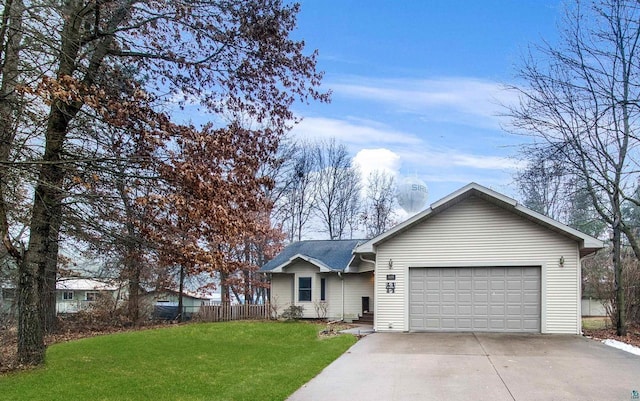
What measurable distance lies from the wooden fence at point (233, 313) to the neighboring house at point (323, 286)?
92 cm

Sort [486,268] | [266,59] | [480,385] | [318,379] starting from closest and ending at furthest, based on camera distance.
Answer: [480,385] < [318,379] < [266,59] < [486,268]

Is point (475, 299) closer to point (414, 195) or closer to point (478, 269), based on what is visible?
point (478, 269)

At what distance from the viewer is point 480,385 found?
7801mm

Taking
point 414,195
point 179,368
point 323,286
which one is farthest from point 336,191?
point 179,368

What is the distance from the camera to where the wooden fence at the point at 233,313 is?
914 inches

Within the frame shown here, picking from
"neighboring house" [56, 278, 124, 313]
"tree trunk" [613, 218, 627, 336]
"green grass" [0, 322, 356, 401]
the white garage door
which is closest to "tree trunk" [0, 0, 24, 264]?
"green grass" [0, 322, 356, 401]

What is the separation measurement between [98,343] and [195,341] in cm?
269

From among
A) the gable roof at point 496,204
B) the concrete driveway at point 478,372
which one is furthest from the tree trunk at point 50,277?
the gable roof at point 496,204

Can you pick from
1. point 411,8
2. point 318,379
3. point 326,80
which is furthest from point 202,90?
point 411,8

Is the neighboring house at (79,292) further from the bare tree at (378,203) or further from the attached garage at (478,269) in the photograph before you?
the bare tree at (378,203)

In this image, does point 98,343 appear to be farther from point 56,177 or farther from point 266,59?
point 266,59

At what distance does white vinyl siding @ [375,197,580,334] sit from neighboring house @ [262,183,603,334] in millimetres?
27

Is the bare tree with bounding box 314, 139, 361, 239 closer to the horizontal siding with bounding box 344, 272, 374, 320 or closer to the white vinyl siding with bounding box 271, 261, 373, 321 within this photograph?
the white vinyl siding with bounding box 271, 261, 373, 321

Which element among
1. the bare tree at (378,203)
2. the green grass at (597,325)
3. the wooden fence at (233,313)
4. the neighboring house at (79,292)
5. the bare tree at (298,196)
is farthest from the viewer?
the bare tree at (378,203)
